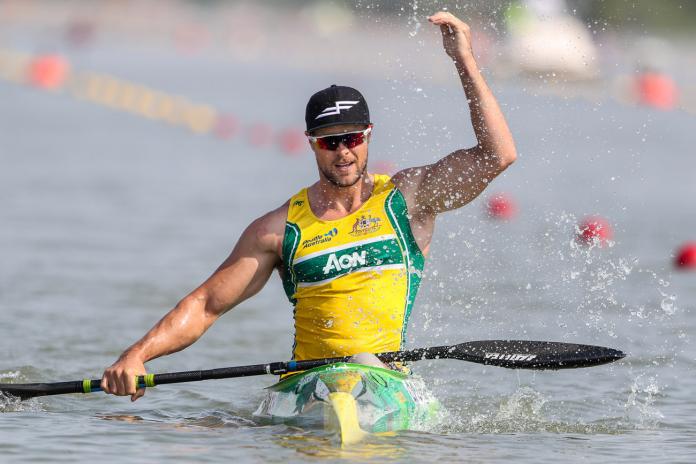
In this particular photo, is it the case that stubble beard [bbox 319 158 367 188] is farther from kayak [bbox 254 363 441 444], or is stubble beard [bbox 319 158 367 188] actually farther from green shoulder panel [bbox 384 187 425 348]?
kayak [bbox 254 363 441 444]

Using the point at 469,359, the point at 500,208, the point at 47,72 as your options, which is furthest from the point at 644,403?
the point at 47,72

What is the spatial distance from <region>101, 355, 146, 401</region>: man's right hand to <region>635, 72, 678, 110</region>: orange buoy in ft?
60.9

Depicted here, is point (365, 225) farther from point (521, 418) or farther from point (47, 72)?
point (47, 72)

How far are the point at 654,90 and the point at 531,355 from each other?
1820 cm

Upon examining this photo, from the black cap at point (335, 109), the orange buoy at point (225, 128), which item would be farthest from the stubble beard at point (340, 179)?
the orange buoy at point (225, 128)

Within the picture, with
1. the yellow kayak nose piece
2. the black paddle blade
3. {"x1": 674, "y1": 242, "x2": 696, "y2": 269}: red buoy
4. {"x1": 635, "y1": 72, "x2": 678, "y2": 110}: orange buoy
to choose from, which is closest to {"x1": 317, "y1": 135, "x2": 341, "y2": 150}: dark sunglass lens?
the black paddle blade

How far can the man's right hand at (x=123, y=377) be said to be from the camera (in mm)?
7645

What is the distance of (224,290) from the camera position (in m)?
7.97

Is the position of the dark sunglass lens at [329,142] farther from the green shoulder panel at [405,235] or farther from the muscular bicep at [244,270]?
the muscular bicep at [244,270]

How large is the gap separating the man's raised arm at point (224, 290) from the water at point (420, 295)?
21.4 inches

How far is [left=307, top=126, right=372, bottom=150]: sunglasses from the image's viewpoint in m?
7.73

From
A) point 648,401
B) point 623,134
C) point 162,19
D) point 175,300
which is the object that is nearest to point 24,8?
point 162,19

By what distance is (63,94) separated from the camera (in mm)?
38656

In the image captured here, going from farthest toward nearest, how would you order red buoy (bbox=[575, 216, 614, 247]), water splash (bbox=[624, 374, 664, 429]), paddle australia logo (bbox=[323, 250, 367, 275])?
red buoy (bbox=[575, 216, 614, 247]), water splash (bbox=[624, 374, 664, 429]), paddle australia logo (bbox=[323, 250, 367, 275])
